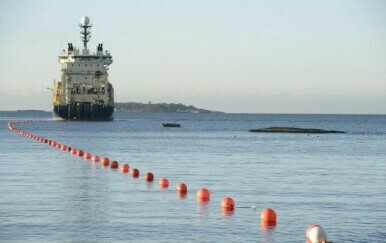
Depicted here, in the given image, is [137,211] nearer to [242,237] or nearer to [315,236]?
[242,237]

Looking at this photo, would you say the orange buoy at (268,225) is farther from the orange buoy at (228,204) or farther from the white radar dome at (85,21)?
the white radar dome at (85,21)

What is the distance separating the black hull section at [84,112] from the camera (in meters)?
175

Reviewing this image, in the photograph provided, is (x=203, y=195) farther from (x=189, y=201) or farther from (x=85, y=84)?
(x=85, y=84)

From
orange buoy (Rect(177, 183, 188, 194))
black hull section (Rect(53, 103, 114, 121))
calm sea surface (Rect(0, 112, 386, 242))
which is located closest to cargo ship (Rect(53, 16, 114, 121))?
black hull section (Rect(53, 103, 114, 121))

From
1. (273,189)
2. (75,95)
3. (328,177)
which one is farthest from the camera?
(75,95)

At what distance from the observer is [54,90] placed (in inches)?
7362

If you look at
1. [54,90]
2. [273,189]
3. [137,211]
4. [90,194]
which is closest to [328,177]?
[273,189]

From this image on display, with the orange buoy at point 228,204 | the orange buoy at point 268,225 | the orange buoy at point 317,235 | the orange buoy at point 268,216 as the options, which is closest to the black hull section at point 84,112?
the orange buoy at point 228,204

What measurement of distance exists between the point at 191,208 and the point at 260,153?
4024 cm

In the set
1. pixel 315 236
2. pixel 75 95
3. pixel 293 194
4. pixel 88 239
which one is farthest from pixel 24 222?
pixel 75 95

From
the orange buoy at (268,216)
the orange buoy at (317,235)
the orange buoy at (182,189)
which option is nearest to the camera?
the orange buoy at (317,235)

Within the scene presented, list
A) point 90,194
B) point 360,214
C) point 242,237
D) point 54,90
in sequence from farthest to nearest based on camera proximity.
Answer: point 54,90 < point 90,194 < point 360,214 < point 242,237

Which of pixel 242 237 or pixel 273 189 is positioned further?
pixel 273 189

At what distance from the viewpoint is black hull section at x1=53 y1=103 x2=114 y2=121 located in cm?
17500
